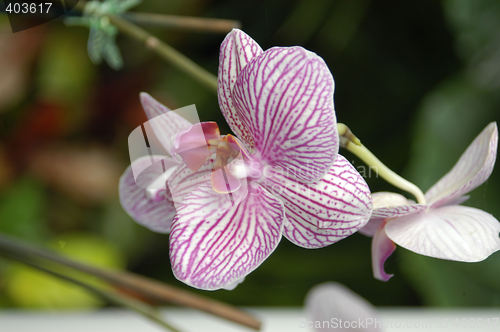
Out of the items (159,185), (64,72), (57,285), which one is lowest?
(57,285)

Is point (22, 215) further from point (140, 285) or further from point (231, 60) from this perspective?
point (231, 60)

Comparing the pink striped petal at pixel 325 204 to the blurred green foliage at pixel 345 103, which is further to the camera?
the blurred green foliage at pixel 345 103

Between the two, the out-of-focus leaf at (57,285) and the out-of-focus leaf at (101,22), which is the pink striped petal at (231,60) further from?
the out-of-focus leaf at (57,285)

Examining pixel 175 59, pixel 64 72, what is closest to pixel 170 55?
pixel 175 59

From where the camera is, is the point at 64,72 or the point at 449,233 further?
the point at 64,72

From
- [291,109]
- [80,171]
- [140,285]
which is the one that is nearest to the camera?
[291,109]

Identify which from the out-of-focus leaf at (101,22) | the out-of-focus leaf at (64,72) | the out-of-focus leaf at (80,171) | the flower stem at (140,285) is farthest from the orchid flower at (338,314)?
the out-of-focus leaf at (80,171)

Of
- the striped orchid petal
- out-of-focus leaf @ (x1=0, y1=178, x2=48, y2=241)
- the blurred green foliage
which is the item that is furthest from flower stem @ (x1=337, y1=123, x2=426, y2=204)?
out-of-focus leaf @ (x1=0, y1=178, x2=48, y2=241)
